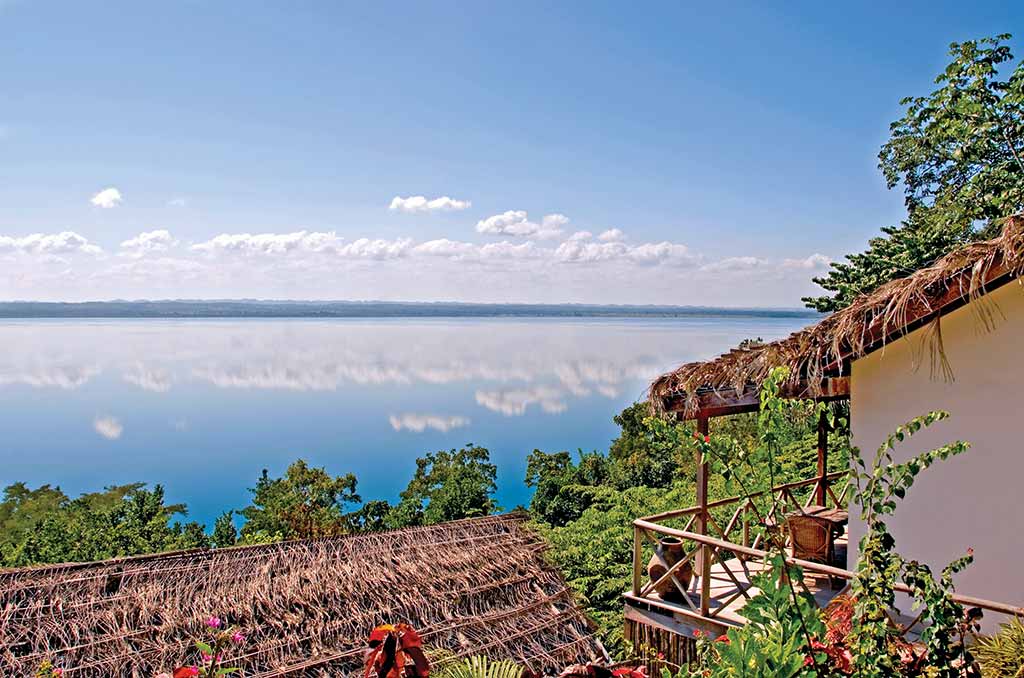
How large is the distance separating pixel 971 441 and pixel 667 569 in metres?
2.19

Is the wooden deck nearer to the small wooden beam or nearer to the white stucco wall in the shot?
the white stucco wall

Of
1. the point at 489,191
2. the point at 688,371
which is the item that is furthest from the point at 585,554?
the point at 489,191

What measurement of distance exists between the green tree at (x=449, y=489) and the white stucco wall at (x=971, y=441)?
28.7 feet

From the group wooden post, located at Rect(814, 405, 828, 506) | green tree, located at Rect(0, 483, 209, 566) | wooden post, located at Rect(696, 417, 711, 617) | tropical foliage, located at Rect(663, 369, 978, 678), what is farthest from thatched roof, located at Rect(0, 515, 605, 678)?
green tree, located at Rect(0, 483, 209, 566)

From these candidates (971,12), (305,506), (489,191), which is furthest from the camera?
(489,191)

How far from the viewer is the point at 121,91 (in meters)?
22.8

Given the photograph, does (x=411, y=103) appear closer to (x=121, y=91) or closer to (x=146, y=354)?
(x=121, y=91)

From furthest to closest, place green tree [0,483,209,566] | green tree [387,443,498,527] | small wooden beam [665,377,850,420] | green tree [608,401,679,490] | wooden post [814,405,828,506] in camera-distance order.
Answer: green tree [608,401,679,490] → green tree [387,443,498,527] → green tree [0,483,209,566] → wooden post [814,405,828,506] → small wooden beam [665,377,850,420]

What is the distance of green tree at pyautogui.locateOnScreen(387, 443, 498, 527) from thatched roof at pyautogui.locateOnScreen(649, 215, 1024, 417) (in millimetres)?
8072

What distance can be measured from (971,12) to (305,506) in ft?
47.2

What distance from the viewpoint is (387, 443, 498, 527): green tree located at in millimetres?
13281

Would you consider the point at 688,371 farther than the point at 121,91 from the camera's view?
No

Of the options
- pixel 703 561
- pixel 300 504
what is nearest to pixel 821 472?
pixel 703 561

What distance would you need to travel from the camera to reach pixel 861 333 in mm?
4086
